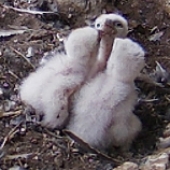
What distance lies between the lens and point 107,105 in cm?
209

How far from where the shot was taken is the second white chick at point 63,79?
6.77 feet

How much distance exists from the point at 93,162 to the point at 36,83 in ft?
0.96

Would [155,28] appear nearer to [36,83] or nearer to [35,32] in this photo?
[35,32]

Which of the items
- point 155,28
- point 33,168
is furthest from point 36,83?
point 155,28

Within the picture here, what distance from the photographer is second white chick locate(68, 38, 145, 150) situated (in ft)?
6.77

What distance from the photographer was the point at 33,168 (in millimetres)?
1995

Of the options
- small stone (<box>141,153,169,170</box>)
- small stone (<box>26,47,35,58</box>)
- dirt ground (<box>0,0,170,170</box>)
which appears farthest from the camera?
small stone (<box>26,47,35,58</box>)

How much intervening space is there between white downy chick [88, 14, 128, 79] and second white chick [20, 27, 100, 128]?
0.10 ft

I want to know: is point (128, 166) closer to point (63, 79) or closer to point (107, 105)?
point (107, 105)

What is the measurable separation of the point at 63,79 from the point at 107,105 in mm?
146

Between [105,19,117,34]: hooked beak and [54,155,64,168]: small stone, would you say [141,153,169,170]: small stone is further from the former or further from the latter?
[105,19,117,34]: hooked beak

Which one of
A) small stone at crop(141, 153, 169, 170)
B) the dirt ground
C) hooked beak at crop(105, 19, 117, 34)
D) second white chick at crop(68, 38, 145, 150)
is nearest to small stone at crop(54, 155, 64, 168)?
the dirt ground

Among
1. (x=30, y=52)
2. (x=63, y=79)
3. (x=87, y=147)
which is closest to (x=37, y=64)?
(x=30, y=52)

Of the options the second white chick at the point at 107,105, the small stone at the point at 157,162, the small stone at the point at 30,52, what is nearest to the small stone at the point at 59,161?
the second white chick at the point at 107,105
